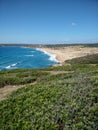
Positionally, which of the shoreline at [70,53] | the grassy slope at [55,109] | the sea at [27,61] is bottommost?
the sea at [27,61]

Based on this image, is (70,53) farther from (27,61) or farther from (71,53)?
(27,61)

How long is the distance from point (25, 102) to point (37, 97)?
0.53 meters

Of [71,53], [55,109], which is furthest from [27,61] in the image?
[55,109]

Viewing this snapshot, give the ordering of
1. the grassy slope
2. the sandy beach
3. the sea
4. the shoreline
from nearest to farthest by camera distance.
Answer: the grassy slope, the sea, the shoreline, the sandy beach

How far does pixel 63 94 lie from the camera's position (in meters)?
7.88

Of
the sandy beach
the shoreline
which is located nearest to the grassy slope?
the shoreline

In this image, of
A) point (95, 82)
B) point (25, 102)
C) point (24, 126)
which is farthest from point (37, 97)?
point (95, 82)

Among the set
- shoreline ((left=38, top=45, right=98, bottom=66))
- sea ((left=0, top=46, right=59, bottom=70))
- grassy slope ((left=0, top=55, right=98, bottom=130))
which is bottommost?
sea ((left=0, top=46, right=59, bottom=70))

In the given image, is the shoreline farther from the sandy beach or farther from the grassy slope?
the grassy slope

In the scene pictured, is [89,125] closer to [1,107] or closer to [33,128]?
A: [33,128]

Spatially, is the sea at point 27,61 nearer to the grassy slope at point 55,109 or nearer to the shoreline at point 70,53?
the shoreline at point 70,53

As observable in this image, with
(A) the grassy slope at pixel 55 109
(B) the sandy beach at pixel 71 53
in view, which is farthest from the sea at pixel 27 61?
(A) the grassy slope at pixel 55 109

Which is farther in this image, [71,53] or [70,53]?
[70,53]

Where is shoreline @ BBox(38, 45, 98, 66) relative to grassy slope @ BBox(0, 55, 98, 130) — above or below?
below
